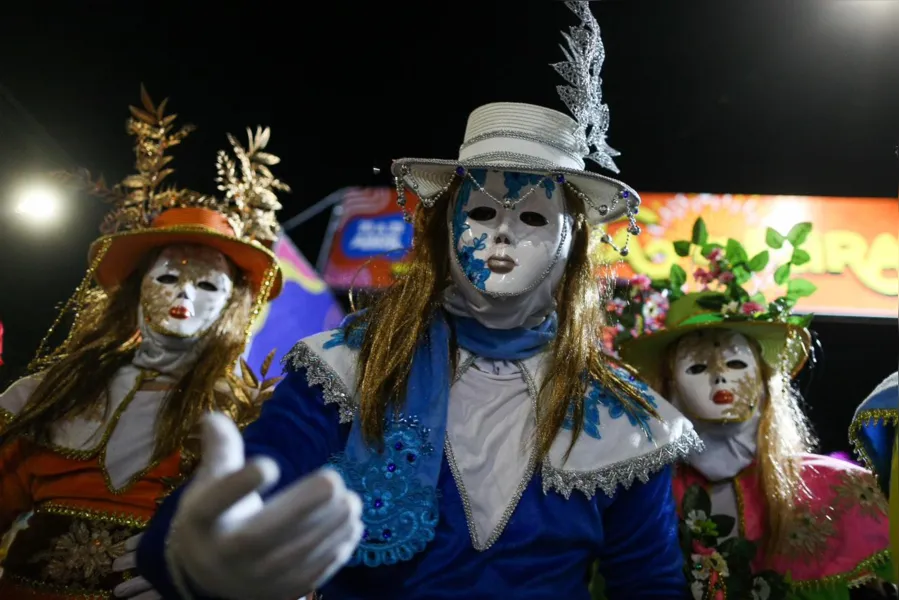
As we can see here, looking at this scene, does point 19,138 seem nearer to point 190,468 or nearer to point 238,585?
point 190,468

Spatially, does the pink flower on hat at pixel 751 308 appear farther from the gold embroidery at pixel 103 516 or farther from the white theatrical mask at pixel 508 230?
the gold embroidery at pixel 103 516

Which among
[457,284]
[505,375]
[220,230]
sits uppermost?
[220,230]

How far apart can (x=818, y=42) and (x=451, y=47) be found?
1.76 metres

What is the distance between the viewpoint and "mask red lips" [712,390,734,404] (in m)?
3.32

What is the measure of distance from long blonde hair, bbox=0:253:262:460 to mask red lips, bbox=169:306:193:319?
0.51ft

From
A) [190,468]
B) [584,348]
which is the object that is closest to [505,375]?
[584,348]

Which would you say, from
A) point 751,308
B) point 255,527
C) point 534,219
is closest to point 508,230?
point 534,219

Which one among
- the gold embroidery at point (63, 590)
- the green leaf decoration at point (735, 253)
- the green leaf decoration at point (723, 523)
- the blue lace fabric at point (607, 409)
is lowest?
the gold embroidery at point (63, 590)

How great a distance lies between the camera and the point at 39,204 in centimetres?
344

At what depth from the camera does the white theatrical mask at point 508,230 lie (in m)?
2.14

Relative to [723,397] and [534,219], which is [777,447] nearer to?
[723,397]

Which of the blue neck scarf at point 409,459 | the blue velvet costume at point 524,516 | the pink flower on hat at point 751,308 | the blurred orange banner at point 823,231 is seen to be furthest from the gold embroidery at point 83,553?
the blurred orange banner at point 823,231

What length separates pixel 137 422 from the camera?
2.99 meters

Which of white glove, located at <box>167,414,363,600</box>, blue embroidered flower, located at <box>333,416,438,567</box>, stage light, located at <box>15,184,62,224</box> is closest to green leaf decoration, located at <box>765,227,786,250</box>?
blue embroidered flower, located at <box>333,416,438,567</box>
